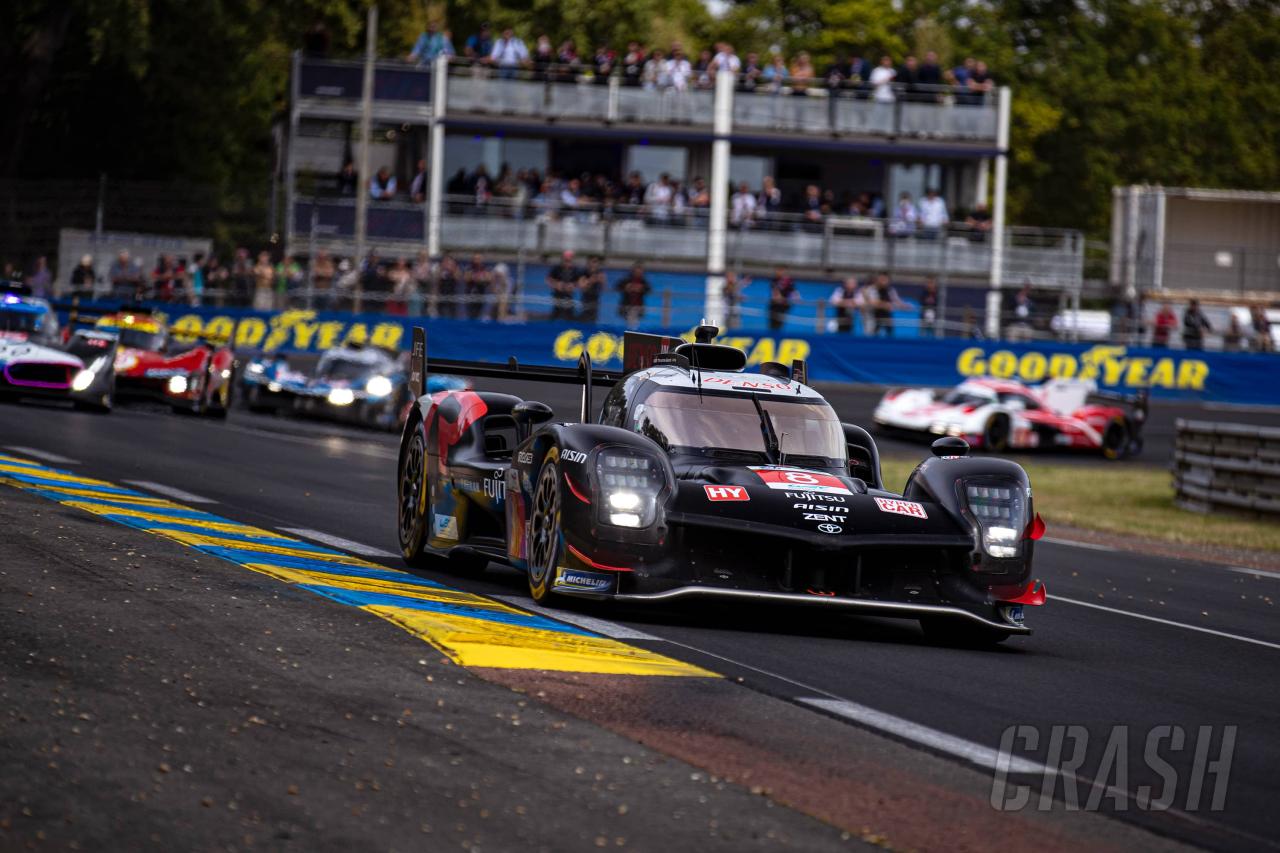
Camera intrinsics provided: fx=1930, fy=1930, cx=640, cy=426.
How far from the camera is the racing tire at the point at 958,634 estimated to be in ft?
31.0

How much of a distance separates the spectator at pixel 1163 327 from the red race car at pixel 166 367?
61.7 ft

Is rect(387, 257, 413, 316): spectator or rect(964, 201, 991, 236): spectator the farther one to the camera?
rect(964, 201, 991, 236): spectator

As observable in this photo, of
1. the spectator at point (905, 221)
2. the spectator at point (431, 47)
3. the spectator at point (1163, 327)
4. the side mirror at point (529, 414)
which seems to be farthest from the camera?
the spectator at point (431, 47)

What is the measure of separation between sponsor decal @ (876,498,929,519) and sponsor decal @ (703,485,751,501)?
669mm

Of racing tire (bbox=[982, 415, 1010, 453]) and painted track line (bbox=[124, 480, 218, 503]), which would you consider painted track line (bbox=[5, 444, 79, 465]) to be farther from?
racing tire (bbox=[982, 415, 1010, 453])

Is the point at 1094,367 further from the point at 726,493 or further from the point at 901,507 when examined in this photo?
the point at 726,493

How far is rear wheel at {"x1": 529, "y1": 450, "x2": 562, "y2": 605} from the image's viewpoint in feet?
30.3

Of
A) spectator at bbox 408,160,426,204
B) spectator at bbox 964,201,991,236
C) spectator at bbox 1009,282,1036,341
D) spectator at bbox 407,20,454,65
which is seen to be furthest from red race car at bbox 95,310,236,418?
spectator at bbox 964,201,991,236

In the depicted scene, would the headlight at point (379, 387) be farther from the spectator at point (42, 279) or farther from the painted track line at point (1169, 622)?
the painted track line at point (1169, 622)

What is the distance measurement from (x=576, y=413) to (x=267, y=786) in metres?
6.36

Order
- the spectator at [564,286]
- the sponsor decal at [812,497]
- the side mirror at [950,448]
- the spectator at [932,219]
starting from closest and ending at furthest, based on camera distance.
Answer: the sponsor decal at [812,497]
the side mirror at [950,448]
the spectator at [564,286]
the spectator at [932,219]

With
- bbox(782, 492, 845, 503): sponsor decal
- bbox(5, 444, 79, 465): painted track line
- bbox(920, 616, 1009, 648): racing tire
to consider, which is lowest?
bbox(920, 616, 1009, 648): racing tire

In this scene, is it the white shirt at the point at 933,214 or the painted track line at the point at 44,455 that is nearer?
the painted track line at the point at 44,455

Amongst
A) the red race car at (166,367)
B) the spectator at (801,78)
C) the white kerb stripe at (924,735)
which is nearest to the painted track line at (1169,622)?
the white kerb stripe at (924,735)
